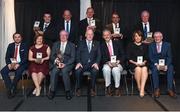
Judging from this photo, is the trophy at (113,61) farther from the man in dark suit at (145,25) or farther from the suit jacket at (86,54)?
the man in dark suit at (145,25)

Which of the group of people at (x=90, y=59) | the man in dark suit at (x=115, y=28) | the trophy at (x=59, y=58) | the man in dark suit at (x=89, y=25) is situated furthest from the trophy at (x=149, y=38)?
the trophy at (x=59, y=58)

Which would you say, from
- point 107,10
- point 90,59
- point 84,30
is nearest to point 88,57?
point 90,59

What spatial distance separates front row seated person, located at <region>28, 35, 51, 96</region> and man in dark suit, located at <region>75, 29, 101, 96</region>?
588 mm

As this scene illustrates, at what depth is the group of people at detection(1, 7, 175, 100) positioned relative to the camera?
7598 millimetres

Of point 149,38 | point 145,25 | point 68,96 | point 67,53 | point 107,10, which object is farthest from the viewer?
point 107,10

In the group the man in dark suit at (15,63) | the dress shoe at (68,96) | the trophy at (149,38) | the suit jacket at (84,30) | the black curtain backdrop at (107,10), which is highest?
the black curtain backdrop at (107,10)

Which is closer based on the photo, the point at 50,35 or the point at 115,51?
the point at 115,51

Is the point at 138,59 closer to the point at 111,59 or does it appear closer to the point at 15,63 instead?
the point at 111,59

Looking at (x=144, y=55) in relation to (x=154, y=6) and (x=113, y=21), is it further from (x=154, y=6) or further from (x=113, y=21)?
(x=154, y=6)

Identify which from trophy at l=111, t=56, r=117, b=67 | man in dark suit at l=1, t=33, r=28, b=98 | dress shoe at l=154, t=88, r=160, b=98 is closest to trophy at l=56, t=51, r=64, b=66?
man in dark suit at l=1, t=33, r=28, b=98

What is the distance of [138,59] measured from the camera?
25.4 feet

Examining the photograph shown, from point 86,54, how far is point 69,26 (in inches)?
34.6

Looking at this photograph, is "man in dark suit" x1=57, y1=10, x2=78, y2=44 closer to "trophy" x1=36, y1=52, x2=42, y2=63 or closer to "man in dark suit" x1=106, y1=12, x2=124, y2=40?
"man in dark suit" x1=106, y1=12, x2=124, y2=40

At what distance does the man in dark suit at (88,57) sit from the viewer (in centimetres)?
765
